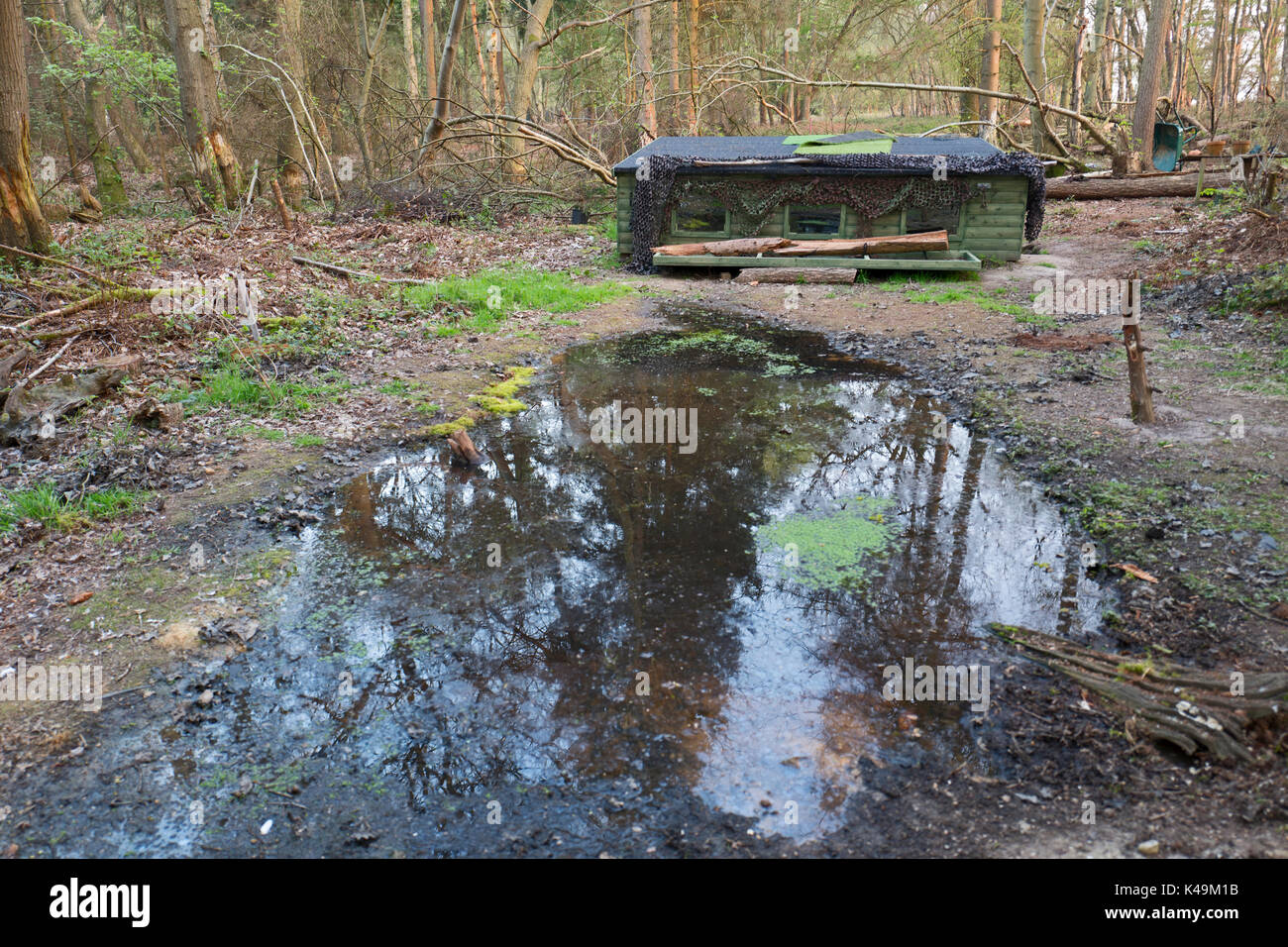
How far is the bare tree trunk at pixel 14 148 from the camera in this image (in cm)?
1130

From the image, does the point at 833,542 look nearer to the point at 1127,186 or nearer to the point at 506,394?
the point at 506,394

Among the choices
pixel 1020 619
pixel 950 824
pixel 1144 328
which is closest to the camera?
pixel 950 824

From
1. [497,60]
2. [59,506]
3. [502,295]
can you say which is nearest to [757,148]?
[502,295]

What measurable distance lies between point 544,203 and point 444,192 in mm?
2892

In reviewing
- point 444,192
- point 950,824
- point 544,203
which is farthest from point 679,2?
point 950,824

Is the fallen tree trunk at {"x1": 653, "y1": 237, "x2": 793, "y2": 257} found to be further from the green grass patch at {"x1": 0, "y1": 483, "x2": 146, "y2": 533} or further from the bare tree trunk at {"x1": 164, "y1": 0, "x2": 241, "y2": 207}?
the green grass patch at {"x1": 0, "y1": 483, "x2": 146, "y2": 533}

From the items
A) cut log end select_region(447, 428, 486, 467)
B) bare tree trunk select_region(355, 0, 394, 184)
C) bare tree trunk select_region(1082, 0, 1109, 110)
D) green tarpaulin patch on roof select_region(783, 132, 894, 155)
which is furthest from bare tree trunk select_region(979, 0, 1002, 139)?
cut log end select_region(447, 428, 486, 467)

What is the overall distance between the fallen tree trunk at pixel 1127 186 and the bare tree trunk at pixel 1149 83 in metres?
1.23

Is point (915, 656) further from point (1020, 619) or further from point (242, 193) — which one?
point (242, 193)

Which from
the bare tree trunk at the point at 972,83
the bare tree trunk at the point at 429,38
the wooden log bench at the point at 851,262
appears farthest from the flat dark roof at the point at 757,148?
the bare tree trunk at the point at 429,38

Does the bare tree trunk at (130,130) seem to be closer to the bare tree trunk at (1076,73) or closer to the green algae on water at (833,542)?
the green algae on water at (833,542)

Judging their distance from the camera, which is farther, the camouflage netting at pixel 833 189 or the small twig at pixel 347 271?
the camouflage netting at pixel 833 189

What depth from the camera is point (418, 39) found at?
34.3m

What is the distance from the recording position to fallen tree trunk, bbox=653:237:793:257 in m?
16.3
